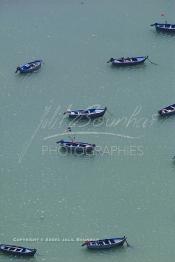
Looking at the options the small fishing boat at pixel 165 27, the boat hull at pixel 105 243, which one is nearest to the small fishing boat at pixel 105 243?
the boat hull at pixel 105 243

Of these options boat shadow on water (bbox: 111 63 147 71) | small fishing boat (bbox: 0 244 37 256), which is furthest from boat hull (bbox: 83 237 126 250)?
boat shadow on water (bbox: 111 63 147 71)

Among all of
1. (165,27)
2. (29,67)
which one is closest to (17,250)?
(29,67)

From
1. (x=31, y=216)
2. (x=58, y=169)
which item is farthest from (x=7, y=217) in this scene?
(x=58, y=169)

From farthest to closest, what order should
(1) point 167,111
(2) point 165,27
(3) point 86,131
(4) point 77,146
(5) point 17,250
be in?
(2) point 165,27 < (1) point 167,111 < (3) point 86,131 < (4) point 77,146 < (5) point 17,250

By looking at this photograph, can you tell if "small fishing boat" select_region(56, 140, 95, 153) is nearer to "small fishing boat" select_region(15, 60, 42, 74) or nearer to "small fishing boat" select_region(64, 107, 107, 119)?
"small fishing boat" select_region(64, 107, 107, 119)

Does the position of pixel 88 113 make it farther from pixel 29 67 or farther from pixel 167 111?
pixel 29 67

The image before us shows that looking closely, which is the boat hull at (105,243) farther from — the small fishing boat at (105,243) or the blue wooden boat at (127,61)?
the blue wooden boat at (127,61)

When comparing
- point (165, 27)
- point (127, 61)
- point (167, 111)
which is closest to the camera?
point (167, 111)
